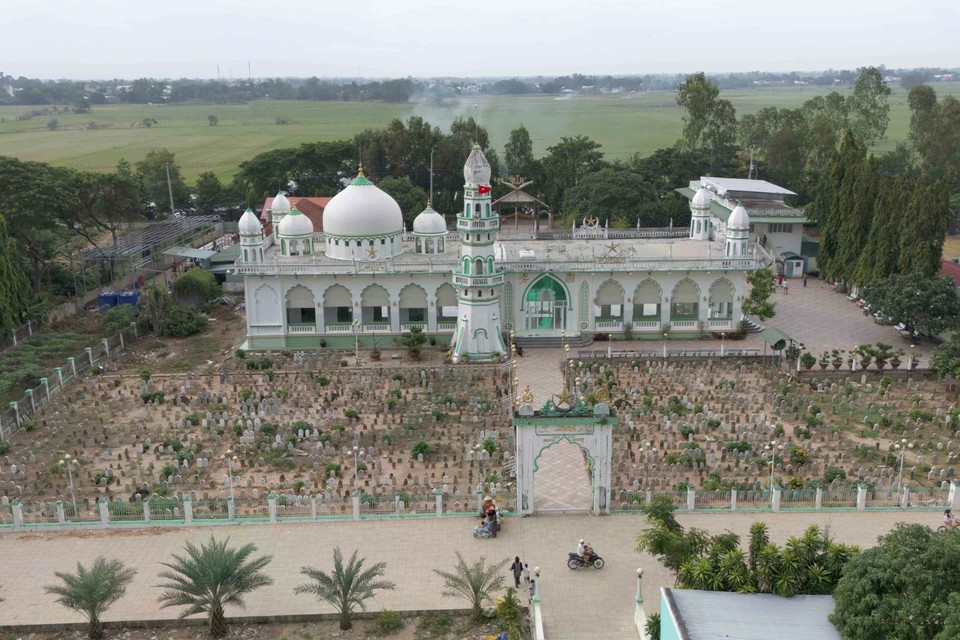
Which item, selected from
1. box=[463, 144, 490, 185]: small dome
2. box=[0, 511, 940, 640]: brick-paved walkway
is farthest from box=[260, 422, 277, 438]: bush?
box=[463, 144, 490, 185]: small dome

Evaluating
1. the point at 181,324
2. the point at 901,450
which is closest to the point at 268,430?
the point at 181,324

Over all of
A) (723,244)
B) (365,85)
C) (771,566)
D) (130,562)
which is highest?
(365,85)

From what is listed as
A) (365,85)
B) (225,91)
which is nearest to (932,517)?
(365,85)

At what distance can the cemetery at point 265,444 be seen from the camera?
76.1 feet

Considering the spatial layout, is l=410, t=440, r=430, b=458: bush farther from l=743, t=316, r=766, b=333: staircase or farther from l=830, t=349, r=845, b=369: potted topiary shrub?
l=743, t=316, r=766, b=333: staircase

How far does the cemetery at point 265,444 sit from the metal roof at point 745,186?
92.2 ft

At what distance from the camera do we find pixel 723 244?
41281 mm

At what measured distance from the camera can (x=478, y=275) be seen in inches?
1407

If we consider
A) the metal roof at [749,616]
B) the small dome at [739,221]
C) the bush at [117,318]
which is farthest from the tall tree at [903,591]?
the bush at [117,318]

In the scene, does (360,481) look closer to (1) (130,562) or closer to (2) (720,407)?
(1) (130,562)

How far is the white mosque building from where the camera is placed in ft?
124

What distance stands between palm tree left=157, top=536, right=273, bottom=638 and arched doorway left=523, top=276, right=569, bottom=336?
71.9ft

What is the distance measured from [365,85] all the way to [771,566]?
99.7 metres

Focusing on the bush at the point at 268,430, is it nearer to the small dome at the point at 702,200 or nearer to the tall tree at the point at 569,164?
the small dome at the point at 702,200
